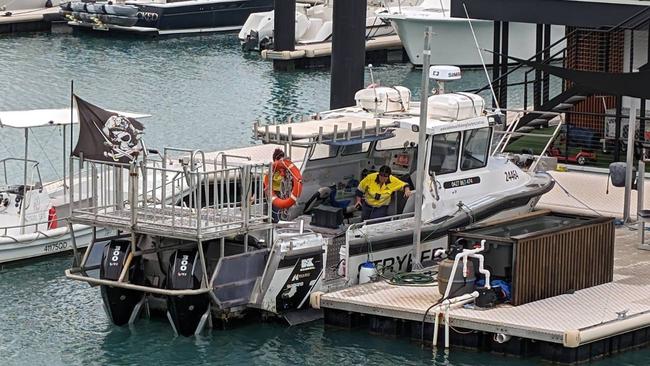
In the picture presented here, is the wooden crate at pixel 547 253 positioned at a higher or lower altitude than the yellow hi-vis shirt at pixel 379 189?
lower

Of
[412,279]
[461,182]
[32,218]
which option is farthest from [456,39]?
[412,279]

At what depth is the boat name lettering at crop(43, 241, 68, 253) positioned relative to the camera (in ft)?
89.1

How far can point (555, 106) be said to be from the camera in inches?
1321

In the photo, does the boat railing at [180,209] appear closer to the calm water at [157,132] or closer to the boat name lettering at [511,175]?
the calm water at [157,132]

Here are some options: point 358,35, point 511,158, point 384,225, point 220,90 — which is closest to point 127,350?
point 384,225

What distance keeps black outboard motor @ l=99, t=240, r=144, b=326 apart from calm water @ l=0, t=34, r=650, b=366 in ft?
0.78

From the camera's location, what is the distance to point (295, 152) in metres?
33.1

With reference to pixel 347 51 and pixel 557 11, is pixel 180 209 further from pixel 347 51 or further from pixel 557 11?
pixel 347 51

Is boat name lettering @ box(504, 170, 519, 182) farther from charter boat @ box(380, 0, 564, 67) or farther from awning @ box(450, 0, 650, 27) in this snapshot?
charter boat @ box(380, 0, 564, 67)

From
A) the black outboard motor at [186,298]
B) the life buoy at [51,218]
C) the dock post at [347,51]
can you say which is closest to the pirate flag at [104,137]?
the black outboard motor at [186,298]

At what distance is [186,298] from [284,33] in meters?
33.1

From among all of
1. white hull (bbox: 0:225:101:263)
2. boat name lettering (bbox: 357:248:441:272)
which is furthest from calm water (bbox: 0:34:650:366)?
boat name lettering (bbox: 357:248:441:272)

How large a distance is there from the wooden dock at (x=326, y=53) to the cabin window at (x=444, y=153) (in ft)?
97.8

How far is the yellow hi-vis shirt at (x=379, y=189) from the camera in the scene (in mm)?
24531
